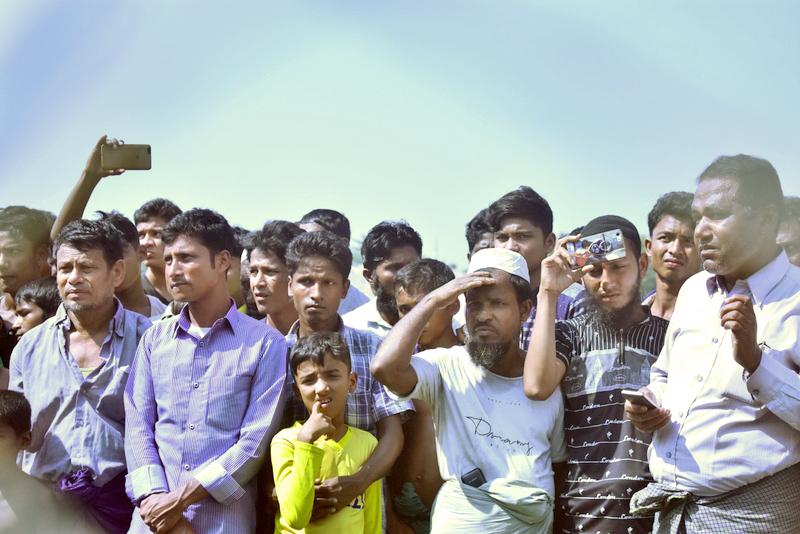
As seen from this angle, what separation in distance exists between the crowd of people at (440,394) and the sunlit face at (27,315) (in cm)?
58

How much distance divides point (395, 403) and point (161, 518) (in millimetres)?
1222

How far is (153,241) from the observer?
6.78 meters

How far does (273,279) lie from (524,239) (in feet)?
4.95

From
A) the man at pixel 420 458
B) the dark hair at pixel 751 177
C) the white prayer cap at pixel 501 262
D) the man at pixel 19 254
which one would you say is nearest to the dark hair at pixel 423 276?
the man at pixel 420 458

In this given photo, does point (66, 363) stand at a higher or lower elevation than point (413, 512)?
higher

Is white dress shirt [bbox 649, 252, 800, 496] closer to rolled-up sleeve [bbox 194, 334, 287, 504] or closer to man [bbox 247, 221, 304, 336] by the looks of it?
rolled-up sleeve [bbox 194, 334, 287, 504]

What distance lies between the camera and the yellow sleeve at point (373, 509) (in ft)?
14.7

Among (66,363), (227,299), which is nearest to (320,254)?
(227,299)

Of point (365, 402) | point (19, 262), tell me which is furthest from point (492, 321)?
point (19, 262)

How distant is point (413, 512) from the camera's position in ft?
15.7

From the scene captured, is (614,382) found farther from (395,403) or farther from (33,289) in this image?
(33,289)

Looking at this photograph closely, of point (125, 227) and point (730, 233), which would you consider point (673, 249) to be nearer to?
point (730, 233)

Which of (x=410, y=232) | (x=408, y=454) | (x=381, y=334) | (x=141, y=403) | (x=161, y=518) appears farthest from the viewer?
(x=410, y=232)

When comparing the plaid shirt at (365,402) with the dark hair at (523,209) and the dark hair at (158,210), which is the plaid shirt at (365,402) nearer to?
the dark hair at (523,209)
